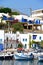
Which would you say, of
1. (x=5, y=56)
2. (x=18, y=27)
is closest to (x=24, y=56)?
(x=5, y=56)

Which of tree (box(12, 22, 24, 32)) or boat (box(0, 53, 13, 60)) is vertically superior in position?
tree (box(12, 22, 24, 32))

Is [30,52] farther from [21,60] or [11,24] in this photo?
[11,24]

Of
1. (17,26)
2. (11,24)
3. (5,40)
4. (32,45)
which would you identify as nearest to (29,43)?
(32,45)

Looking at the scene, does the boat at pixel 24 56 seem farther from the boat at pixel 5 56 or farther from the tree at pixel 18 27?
the tree at pixel 18 27

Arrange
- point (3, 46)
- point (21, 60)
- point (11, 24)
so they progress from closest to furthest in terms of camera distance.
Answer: point (21, 60) → point (3, 46) → point (11, 24)

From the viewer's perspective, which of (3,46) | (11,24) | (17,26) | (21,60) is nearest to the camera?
(21,60)

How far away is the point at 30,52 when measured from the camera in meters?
43.5

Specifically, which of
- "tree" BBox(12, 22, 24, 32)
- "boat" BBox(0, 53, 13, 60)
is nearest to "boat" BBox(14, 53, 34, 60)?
"boat" BBox(0, 53, 13, 60)

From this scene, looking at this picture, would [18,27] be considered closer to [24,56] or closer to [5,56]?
[24,56]

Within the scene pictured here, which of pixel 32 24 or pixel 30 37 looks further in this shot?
pixel 32 24

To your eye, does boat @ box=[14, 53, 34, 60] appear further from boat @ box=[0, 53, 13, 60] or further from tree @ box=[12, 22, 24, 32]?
tree @ box=[12, 22, 24, 32]

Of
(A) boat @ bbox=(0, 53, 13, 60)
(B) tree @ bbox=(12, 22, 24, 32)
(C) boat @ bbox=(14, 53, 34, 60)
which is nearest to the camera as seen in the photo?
(A) boat @ bbox=(0, 53, 13, 60)

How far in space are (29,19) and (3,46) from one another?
53.2 feet

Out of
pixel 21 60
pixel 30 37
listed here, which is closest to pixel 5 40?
pixel 30 37
